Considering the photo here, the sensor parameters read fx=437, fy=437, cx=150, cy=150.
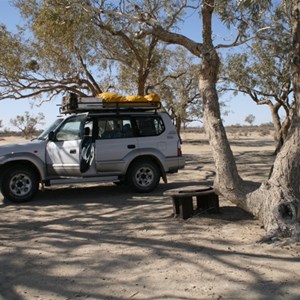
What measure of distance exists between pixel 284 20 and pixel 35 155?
6246 millimetres

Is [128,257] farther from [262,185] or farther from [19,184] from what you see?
[19,184]

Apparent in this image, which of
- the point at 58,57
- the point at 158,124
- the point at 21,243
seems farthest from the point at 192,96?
the point at 21,243

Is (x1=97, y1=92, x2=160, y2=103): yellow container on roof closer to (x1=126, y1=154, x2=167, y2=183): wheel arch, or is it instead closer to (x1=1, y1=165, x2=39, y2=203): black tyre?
(x1=126, y1=154, x2=167, y2=183): wheel arch

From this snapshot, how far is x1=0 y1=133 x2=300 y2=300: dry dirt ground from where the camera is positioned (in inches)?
178

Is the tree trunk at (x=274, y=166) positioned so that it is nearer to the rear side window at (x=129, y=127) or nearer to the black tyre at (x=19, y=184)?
the rear side window at (x=129, y=127)

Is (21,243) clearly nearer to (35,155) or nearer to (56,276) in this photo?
(56,276)

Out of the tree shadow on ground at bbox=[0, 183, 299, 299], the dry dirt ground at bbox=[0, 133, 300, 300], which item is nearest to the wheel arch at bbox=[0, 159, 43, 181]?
the dry dirt ground at bbox=[0, 133, 300, 300]

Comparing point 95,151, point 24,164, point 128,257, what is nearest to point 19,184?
point 24,164

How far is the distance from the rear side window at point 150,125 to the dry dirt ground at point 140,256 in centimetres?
264

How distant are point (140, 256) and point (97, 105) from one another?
5.47m

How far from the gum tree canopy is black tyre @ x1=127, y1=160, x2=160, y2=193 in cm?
327

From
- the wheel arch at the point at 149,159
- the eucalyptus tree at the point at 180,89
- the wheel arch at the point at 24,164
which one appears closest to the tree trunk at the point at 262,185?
the wheel arch at the point at 149,159

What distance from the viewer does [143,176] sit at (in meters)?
10.7

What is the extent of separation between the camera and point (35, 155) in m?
9.79
